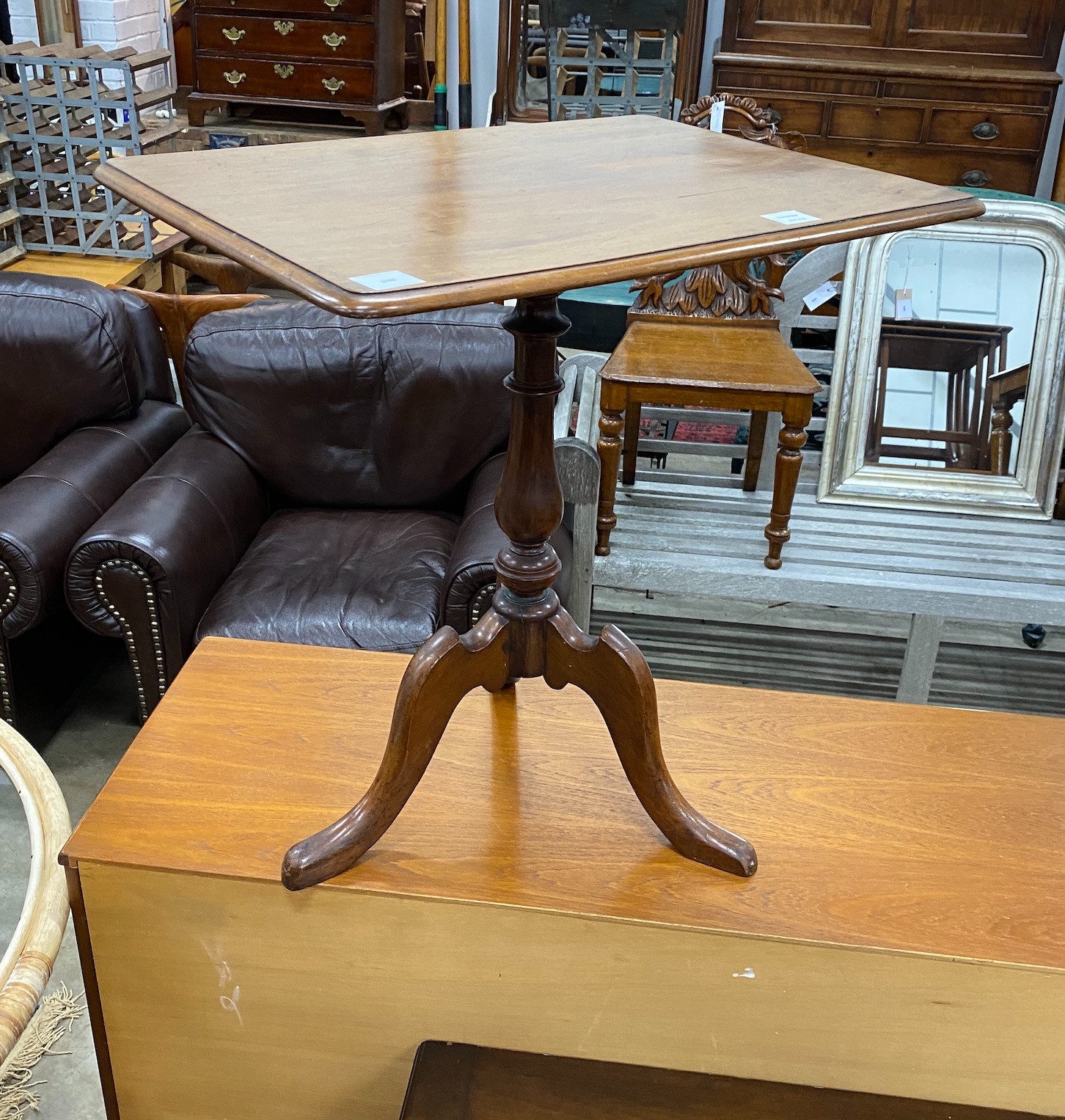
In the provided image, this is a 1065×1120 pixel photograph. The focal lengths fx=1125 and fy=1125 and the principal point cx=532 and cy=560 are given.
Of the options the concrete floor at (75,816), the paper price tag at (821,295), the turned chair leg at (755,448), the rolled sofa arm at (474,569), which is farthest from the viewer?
the paper price tag at (821,295)

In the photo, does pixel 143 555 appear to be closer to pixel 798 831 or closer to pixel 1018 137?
pixel 798 831

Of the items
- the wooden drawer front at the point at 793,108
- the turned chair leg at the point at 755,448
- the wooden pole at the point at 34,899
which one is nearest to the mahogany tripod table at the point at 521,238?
the wooden pole at the point at 34,899

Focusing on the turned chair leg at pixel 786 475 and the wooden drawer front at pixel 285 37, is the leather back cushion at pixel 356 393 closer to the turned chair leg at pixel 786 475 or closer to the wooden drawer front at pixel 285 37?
the turned chair leg at pixel 786 475

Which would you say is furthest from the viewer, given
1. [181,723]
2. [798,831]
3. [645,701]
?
[181,723]

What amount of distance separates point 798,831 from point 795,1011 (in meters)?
0.19

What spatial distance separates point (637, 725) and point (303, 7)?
15.1 ft

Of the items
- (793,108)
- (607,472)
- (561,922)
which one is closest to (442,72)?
(793,108)

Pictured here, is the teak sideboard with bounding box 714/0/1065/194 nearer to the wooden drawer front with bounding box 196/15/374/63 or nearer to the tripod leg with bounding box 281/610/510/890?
the wooden drawer front with bounding box 196/15/374/63

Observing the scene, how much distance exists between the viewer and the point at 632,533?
228cm

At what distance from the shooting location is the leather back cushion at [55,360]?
2350 millimetres

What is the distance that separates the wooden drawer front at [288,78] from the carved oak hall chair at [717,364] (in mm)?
2919

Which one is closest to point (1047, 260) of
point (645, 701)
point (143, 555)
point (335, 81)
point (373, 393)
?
point (373, 393)

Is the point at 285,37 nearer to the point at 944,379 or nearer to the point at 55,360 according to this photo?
the point at 55,360

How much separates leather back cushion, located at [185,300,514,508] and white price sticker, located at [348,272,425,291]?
1.57 m
